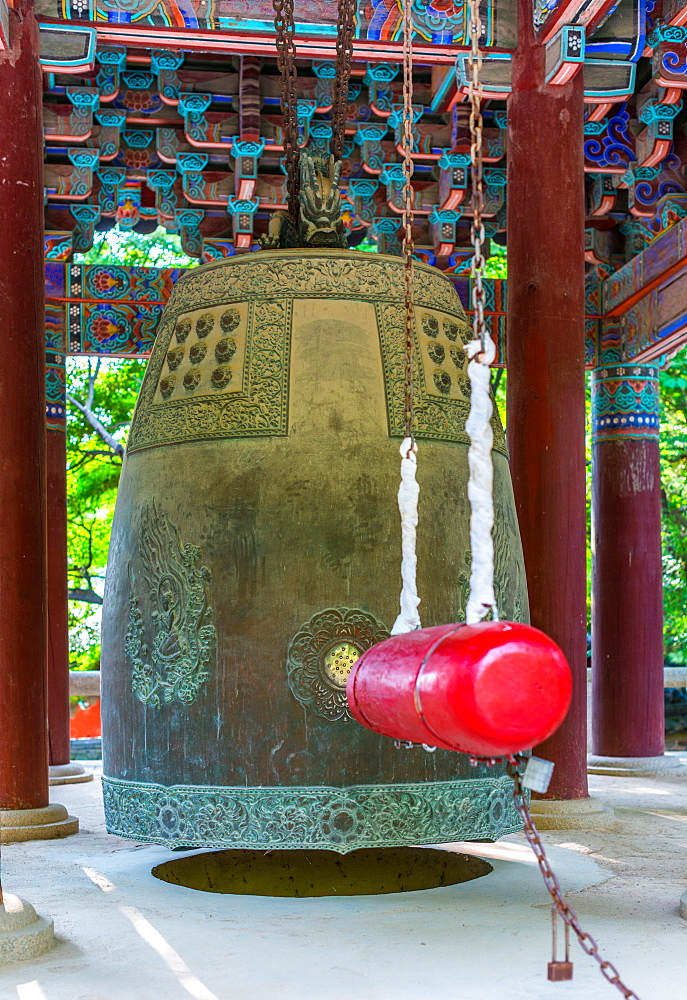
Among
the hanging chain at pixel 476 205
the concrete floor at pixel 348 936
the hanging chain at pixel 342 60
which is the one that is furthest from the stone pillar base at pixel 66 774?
the hanging chain at pixel 476 205

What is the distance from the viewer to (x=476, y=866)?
5.15 meters

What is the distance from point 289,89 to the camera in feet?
13.1

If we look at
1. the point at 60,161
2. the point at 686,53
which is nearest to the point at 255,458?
the point at 686,53

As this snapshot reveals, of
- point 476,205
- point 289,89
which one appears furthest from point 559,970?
point 289,89

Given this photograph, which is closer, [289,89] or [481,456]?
[481,456]

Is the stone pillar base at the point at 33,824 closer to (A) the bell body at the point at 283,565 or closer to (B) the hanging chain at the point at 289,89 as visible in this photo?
(A) the bell body at the point at 283,565

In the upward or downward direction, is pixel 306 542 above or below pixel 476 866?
above

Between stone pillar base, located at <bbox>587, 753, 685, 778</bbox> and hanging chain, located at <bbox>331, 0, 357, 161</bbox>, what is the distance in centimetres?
552

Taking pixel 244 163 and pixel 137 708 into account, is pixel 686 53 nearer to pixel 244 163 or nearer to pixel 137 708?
pixel 244 163

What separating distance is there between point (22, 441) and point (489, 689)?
3.99 metres

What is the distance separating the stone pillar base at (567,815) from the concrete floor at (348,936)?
1.64 feet

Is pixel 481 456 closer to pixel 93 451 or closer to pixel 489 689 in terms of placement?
pixel 489 689

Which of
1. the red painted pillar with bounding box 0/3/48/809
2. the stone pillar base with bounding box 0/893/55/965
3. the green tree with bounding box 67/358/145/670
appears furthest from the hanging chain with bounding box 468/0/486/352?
the green tree with bounding box 67/358/145/670

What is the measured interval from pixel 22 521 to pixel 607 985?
3514 mm
